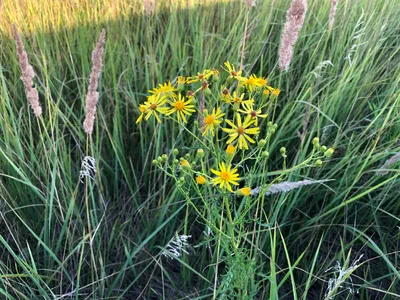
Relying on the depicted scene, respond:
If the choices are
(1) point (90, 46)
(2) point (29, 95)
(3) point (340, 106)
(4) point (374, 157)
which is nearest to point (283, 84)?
(3) point (340, 106)

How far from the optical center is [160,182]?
57.4 inches

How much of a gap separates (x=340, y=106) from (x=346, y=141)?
19cm

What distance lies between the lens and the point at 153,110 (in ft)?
3.34

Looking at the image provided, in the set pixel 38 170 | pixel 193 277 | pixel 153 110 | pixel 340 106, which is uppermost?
pixel 153 110

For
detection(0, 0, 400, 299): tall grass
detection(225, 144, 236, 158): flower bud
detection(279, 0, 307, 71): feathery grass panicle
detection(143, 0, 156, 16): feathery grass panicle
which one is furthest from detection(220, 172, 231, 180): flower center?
detection(143, 0, 156, 16): feathery grass panicle

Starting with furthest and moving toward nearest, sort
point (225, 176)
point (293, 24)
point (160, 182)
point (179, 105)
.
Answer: point (160, 182) < point (293, 24) < point (179, 105) < point (225, 176)

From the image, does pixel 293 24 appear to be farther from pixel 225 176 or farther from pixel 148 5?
pixel 148 5

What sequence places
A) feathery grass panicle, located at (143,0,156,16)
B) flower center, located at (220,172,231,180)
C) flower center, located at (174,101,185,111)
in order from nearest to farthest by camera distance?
flower center, located at (220,172,231,180) → flower center, located at (174,101,185,111) → feathery grass panicle, located at (143,0,156,16)

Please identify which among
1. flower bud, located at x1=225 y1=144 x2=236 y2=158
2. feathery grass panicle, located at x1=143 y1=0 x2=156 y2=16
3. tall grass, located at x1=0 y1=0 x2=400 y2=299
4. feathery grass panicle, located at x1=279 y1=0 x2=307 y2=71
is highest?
feathery grass panicle, located at x1=279 y1=0 x2=307 y2=71

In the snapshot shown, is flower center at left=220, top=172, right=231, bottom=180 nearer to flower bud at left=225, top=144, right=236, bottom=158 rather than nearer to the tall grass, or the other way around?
flower bud at left=225, top=144, right=236, bottom=158

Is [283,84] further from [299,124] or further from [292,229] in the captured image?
[292,229]

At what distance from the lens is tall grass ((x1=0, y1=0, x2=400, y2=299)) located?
121cm

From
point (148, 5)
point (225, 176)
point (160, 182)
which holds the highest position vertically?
point (148, 5)

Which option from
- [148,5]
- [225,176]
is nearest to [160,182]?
[225,176]
